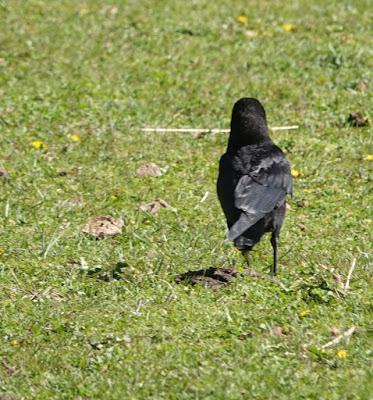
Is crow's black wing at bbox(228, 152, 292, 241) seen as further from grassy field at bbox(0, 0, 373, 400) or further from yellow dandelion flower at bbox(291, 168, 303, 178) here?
yellow dandelion flower at bbox(291, 168, 303, 178)

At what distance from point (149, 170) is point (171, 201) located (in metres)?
0.67

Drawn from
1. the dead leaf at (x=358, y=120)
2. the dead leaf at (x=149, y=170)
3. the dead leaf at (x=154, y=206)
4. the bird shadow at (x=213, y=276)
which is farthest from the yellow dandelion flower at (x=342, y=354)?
the dead leaf at (x=358, y=120)

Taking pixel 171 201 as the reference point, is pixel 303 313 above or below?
above

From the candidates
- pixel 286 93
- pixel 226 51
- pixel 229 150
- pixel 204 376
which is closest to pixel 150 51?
pixel 226 51

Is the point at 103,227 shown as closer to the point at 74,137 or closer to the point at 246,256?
the point at 246,256

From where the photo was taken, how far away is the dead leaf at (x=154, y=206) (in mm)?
8711

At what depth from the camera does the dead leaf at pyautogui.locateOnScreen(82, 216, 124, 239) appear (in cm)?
816

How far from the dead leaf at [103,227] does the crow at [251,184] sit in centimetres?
95

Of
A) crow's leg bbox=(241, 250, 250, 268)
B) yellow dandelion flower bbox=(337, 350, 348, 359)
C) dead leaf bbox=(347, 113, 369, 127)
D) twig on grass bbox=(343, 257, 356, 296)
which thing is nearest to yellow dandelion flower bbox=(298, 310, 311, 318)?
twig on grass bbox=(343, 257, 356, 296)

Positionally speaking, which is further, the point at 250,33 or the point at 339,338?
the point at 250,33

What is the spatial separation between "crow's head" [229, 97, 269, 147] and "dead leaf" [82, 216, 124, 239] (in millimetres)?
1062

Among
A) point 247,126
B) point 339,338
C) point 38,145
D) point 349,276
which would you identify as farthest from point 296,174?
point 339,338

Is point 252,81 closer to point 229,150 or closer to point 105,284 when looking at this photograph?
point 229,150

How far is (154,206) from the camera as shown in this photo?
877 centimetres
